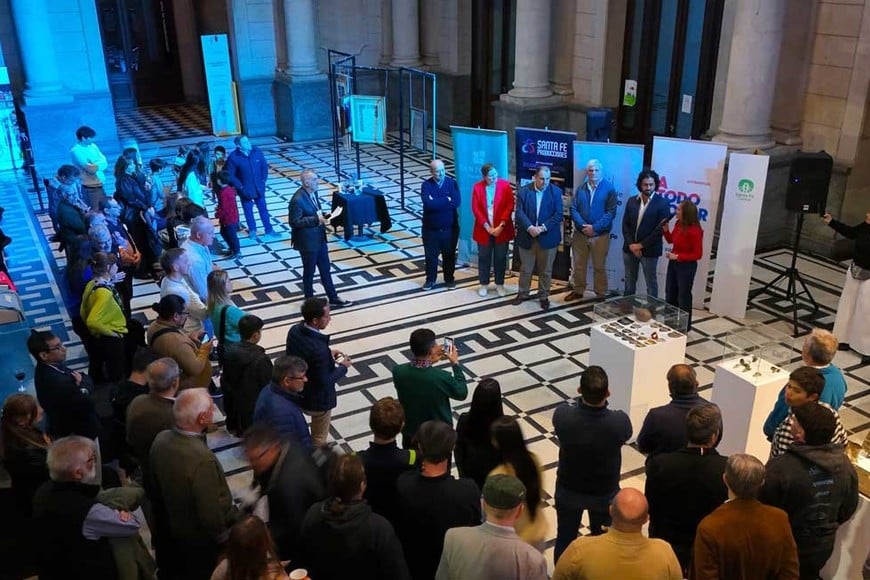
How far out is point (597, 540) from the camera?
2.94 m

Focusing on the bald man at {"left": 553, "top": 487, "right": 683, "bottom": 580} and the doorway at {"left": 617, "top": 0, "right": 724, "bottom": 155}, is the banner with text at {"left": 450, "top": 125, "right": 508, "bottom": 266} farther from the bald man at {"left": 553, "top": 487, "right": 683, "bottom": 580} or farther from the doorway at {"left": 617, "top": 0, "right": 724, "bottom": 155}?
the bald man at {"left": 553, "top": 487, "right": 683, "bottom": 580}

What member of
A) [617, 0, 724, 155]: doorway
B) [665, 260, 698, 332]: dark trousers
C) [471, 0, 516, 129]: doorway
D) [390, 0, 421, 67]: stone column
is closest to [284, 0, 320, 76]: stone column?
[390, 0, 421, 67]: stone column

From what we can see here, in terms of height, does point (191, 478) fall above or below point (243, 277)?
above

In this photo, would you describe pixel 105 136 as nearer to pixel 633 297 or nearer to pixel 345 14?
pixel 345 14

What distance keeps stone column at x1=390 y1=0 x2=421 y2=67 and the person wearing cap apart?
14521 millimetres

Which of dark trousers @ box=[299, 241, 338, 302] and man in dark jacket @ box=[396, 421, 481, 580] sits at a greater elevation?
man in dark jacket @ box=[396, 421, 481, 580]

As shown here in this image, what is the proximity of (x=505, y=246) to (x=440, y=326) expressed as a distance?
1.17 m

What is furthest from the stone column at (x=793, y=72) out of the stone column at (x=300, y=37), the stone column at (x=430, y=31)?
the stone column at (x=300, y=37)

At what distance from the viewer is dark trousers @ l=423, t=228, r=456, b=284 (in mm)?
8422

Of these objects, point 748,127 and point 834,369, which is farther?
point 748,127

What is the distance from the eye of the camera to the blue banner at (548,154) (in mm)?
8383

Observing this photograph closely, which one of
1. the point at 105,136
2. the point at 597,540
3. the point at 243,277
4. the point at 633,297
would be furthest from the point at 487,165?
the point at 105,136

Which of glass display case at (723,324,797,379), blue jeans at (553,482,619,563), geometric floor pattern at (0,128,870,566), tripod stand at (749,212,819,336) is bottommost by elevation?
geometric floor pattern at (0,128,870,566)

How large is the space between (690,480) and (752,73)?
6.89m
